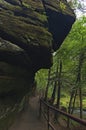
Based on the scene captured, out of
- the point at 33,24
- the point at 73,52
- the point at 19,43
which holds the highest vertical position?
the point at 73,52

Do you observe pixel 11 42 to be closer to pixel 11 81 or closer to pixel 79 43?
pixel 11 81

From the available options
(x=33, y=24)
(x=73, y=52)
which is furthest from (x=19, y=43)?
(x=73, y=52)

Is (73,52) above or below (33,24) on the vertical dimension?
above

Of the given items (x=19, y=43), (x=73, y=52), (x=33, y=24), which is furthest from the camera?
(x=73, y=52)

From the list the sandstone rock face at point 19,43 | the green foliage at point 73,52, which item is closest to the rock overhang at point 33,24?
the sandstone rock face at point 19,43

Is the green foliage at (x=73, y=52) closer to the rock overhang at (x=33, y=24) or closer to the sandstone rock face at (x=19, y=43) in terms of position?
the rock overhang at (x=33, y=24)

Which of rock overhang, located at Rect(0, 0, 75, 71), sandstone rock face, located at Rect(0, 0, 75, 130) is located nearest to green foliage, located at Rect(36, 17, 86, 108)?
rock overhang, located at Rect(0, 0, 75, 71)

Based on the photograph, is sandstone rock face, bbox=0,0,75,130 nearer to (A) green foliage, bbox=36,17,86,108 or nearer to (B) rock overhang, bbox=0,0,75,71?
(B) rock overhang, bbox=0,0,75,71

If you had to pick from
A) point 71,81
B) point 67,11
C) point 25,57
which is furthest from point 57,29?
point 71,81

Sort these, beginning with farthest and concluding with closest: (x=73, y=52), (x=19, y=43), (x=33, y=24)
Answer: (x=73, y=52) < (x=33, y=24) < (x=19, y=43)

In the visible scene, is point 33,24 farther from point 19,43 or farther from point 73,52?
point 73,52

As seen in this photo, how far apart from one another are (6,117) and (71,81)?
1523cm

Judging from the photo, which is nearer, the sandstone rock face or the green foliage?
the sandstone rock face

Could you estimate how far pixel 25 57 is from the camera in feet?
39.6
